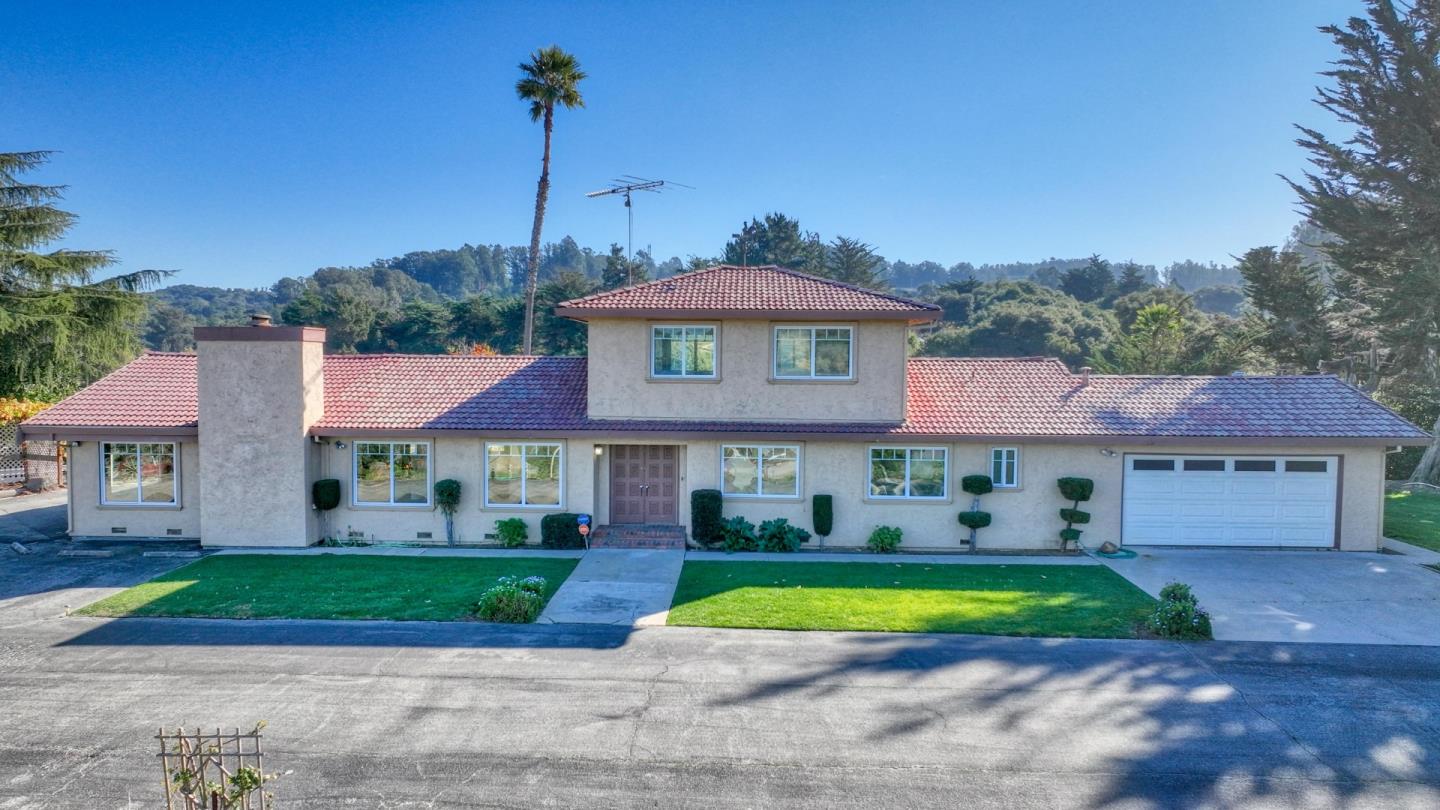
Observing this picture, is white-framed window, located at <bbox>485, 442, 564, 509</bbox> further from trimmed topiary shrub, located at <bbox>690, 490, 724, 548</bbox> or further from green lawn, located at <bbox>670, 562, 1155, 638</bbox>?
green lawn, located at <bbox>670, 562, 1155, 638</bbox>

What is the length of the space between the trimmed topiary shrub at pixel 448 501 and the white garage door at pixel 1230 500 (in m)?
15.3

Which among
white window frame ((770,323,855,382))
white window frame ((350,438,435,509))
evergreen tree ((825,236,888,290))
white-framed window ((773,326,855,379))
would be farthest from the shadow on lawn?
evergreen tree ((825,236,888,290))

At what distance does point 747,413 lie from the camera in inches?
698

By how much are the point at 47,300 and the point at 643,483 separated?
2573 cm

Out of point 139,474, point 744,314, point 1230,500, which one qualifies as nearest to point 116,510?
point 139,474

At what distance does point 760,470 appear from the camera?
17.8 meters

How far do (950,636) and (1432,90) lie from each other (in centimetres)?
2896

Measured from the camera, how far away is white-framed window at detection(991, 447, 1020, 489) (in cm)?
1758

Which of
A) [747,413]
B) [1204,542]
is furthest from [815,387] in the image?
[1204,542]

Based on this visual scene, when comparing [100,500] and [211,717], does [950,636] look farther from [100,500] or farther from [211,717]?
[100,500]

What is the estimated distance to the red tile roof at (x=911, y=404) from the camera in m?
17.4

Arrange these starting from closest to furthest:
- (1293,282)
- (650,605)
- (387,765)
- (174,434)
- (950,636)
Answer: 1. (387,765)
2. (950,636)
3. (650,605)
4. (174,434)
5. (1293,282)

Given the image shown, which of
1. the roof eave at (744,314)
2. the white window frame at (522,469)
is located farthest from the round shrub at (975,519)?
the white window frame at (522,469)

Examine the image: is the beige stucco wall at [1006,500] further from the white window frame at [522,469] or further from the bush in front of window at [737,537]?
the white window frame at [522,469]
